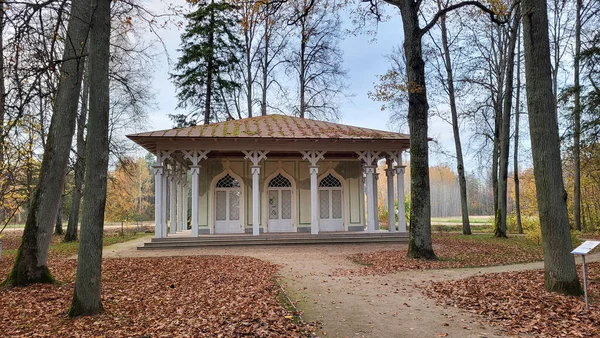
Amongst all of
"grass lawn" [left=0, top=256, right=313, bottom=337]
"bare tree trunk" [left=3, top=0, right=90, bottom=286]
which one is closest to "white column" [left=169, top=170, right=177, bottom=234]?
"grass lawn" [left=0, top=256, right=313, bottom=337]

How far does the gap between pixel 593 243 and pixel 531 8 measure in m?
3.73

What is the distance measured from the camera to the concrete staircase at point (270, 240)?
1413 centimetres

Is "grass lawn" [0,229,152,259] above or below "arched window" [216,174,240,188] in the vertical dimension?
below

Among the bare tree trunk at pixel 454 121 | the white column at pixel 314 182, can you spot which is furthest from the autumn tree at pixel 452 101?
the white column at pixel 314 182

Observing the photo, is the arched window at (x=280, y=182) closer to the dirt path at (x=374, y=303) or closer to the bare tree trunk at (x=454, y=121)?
the dirt path at (x=374, y=303)

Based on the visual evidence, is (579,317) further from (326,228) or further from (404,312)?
(326,228)

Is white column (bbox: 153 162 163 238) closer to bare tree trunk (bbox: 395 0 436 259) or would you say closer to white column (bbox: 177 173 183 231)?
white column (bbox: 177 173 183 231)

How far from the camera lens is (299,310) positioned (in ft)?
17.1

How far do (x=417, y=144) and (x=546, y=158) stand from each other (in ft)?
15.2

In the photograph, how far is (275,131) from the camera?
1572 centimetres

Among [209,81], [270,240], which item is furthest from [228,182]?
[209,81]

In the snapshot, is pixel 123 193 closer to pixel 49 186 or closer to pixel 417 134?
pixel 49 186

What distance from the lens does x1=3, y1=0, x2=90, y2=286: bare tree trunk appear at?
6508mm

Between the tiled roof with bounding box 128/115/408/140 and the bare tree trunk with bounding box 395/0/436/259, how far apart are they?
481 cm
